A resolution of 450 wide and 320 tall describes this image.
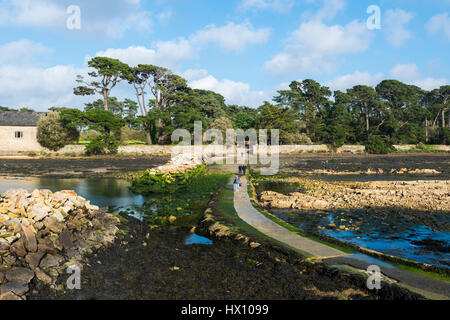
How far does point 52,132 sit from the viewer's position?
5897cm

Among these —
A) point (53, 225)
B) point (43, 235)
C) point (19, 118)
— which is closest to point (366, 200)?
point (53, 225)

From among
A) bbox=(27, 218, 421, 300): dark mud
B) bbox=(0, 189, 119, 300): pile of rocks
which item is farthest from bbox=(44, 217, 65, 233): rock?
bbox=(27, 218, 421, 300): dark mud

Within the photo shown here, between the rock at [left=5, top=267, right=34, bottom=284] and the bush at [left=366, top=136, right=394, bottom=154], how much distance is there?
227ft

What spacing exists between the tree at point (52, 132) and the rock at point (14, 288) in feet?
192

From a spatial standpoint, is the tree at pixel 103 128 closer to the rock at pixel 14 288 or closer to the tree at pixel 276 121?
the tree at pixel 276 121

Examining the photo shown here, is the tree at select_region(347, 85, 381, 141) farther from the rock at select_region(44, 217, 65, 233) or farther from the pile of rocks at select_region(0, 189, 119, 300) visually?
the rock at select_region(44, 217, 65, 233)

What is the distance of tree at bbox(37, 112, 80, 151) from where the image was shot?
5900cm

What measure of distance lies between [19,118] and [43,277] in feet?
215

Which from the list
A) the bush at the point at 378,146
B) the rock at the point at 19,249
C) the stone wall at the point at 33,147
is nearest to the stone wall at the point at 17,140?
the stone wall at the point at 33,147

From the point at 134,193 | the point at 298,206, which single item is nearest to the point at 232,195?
the point at 298,206

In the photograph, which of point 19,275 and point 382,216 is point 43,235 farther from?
point 382,216

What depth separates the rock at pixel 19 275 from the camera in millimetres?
7180
